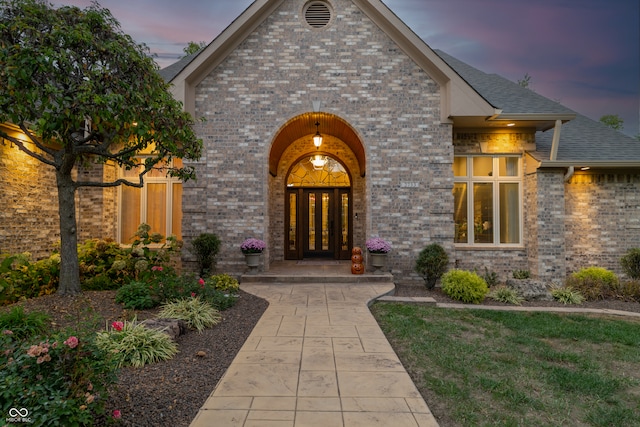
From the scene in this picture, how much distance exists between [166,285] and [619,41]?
5172 centimetres

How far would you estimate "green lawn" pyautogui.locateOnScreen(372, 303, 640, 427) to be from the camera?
2.85 metres

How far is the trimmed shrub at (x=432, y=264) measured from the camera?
8.06 m

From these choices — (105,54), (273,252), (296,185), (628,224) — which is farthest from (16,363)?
(628,224)

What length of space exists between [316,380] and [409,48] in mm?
7897

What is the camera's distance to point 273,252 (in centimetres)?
1109

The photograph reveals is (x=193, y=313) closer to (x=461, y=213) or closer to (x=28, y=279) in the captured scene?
(x=28, y=279)

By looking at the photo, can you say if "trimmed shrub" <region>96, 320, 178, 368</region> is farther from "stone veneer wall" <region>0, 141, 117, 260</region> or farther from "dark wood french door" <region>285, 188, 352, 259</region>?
"dark wood french door" <region>285, 188, 352, 259</region>

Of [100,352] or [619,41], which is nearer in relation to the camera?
[100,352]

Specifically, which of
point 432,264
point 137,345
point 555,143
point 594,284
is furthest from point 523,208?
point 137,345

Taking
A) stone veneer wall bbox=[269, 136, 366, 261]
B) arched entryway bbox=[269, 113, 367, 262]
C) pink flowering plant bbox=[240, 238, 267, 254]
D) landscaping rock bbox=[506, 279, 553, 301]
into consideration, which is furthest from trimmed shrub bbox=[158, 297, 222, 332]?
landscaping rock bbox=[506, 279, 553, 301]

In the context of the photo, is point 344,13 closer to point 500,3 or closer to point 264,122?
point 264,122

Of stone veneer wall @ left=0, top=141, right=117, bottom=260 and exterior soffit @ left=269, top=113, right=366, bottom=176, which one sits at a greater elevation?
exterior soffit @ left=269, top=113, right=366, bottom=176

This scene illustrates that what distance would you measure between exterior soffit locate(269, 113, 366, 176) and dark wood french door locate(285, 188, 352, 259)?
126cm

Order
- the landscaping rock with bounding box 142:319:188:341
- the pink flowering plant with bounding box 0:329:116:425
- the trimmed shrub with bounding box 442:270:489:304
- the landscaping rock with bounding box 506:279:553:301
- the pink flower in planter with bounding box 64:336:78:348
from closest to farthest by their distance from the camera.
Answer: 1. the pink flowering plant with bounding box 0:329:116:425
2. the pink flower in planter with bounding box 64:336:78:348
3. the landscaping rock with bounding box 142:319:188:341
4. the trimmed shrub with bounding box 442:270:489:304
5. the landscaping rock with bounding box 506:279:553:301
